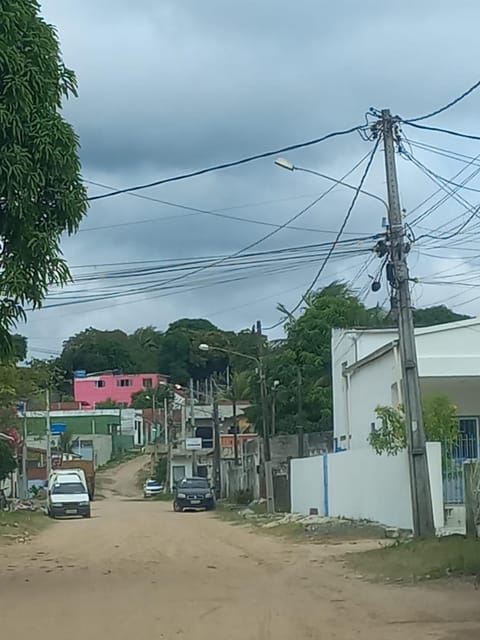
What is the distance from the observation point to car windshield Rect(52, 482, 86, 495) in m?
51.2

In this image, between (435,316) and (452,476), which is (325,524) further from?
(435,316)

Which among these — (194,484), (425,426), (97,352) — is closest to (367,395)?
(425,426)

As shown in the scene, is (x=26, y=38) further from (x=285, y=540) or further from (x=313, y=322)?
(x=313, y=322)

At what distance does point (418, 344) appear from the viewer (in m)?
35.0

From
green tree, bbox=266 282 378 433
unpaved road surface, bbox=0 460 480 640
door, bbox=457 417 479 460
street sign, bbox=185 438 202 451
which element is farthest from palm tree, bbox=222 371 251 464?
unpaved road surface, bbox=0 460 480 640

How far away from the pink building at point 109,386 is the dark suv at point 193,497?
67.8m

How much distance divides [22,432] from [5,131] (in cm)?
A: 4893

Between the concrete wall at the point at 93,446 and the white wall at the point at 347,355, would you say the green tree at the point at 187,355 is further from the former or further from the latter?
the white wall at the point at 347,355

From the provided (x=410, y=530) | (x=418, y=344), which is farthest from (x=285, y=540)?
(x=418, y=344)

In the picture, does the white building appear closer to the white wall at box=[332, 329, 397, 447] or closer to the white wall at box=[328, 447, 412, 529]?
the white wall at box=[332, 329, 397, 447]

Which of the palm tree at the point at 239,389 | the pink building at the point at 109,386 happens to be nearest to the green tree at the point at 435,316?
the palm tree at the point at 239,389

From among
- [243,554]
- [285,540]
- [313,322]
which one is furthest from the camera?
[313,322]

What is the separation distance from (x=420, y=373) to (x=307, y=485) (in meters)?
9.30

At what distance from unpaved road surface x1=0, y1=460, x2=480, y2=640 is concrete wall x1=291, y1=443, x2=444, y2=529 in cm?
278
